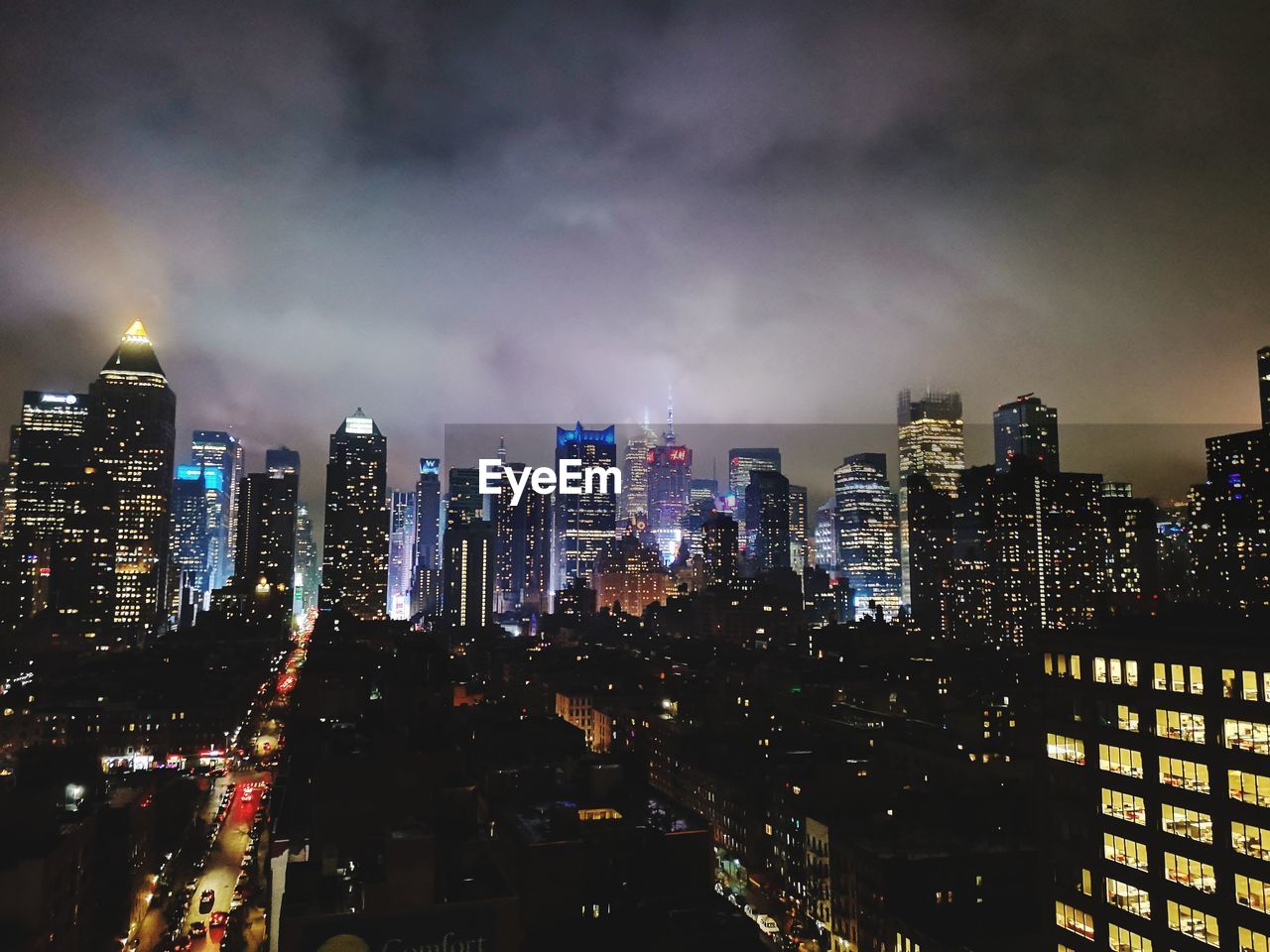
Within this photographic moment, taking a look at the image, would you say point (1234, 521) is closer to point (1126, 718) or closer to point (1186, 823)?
point (1126, 718)

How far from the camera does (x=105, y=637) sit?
128125 millimetres

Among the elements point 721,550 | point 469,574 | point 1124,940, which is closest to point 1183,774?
point 1124,940

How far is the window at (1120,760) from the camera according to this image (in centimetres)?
2347

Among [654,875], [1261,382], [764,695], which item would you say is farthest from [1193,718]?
[1261,382]

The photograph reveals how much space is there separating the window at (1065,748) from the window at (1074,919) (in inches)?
162

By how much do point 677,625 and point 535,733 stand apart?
326 ft

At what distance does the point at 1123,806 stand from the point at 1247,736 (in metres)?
4.15

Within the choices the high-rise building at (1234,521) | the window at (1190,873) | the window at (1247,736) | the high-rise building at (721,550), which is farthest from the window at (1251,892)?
the high-rise building at (721,550)

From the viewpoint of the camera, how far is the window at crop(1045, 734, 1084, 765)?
25109mm

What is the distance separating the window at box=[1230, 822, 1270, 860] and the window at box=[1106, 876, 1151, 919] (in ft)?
10.2

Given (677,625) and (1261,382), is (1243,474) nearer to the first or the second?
(1261,382)

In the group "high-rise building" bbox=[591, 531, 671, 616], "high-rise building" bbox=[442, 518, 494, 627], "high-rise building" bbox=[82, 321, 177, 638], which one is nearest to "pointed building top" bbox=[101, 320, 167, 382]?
"high-rise building" bbox=[82, 321, 177, 638]

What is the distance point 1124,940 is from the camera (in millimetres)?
23203

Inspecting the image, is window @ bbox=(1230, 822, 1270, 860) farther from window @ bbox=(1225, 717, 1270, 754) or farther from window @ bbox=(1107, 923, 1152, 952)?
window @ bbox=(1107, 923, 1152, 952)
